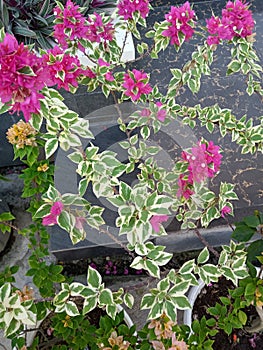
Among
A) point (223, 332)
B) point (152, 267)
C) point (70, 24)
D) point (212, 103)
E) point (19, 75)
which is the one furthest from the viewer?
point (212, 103)

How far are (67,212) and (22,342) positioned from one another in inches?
15.3

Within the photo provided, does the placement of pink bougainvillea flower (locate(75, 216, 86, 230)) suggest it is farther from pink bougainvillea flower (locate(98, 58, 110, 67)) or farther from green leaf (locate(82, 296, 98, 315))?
pink bougainvillea flower (locate(98, 58, 110, 67))

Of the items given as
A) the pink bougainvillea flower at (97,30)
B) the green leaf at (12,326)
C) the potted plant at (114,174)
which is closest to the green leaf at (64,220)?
the potted plant at (114,174)

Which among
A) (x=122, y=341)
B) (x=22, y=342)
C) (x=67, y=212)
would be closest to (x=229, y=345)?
(x=122, y=341)

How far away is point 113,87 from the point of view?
1213 mm

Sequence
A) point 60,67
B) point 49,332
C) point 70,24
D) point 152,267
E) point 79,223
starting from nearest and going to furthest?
point 152,267
point 79,223
point 60,67
point 70,24
point 49,332

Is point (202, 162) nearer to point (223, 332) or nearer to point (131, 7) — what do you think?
point (131, 7)

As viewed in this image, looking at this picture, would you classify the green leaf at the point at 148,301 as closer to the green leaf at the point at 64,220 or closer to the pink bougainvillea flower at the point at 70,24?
the green leaf at the point at 64,220

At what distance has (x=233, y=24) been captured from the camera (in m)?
1.12

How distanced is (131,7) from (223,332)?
1021 millimetres

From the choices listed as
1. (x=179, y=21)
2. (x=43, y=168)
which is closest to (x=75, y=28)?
(x=179, y=21)

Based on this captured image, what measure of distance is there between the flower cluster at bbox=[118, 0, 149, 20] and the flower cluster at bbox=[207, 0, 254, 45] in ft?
0.68

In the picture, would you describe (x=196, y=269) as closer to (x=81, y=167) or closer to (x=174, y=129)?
(x=81, y=167)

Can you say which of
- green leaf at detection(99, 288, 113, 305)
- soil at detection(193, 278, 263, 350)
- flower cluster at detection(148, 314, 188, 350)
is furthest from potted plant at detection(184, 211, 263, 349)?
green leaf at detection(99, 288, 113, 305)
